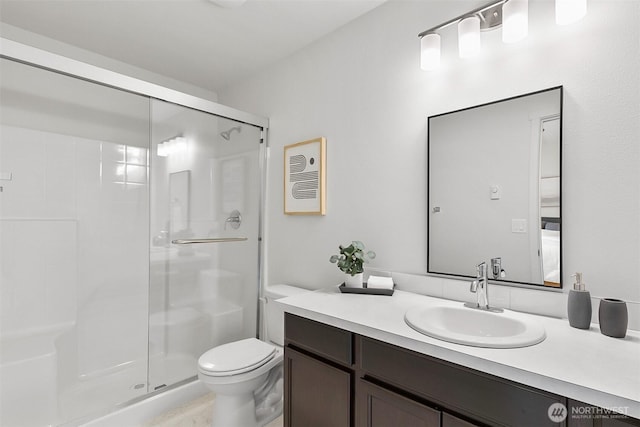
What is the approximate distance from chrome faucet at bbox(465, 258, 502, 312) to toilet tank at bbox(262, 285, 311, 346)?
113cm

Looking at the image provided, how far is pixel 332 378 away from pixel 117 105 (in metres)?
2.27

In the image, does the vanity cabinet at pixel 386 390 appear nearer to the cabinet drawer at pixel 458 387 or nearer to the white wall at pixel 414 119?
the cabinet drawer at pixel 458 387

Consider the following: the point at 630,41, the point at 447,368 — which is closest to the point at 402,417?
the point at 447,368

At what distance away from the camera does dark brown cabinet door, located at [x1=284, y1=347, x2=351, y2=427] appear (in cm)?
123

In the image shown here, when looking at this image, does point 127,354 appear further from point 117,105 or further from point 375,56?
point 375,56

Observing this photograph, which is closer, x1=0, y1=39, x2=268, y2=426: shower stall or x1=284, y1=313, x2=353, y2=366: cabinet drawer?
x1=284, y1=313, x2=353, y2=366: cabinet drawer

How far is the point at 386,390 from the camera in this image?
110 cm

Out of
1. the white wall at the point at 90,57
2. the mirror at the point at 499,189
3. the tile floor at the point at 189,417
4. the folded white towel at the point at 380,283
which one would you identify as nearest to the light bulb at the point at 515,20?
the mirror at the point at 499,189

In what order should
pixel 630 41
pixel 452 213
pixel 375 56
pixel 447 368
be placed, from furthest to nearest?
pixel 375 56 < pixel 452 213 < pixel 630 41 < pixel 447 368

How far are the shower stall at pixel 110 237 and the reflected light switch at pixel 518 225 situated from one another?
5.87 feet

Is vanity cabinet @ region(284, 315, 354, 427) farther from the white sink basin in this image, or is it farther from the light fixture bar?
the light fixture bar

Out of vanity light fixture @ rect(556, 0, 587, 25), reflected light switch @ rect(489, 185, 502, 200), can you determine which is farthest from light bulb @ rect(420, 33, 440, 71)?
Result: reflected light switch @ rect(489, 185, 502, 200)

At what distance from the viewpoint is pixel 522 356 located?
89cm

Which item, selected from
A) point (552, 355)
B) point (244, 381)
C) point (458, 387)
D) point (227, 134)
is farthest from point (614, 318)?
point (227, 134)
